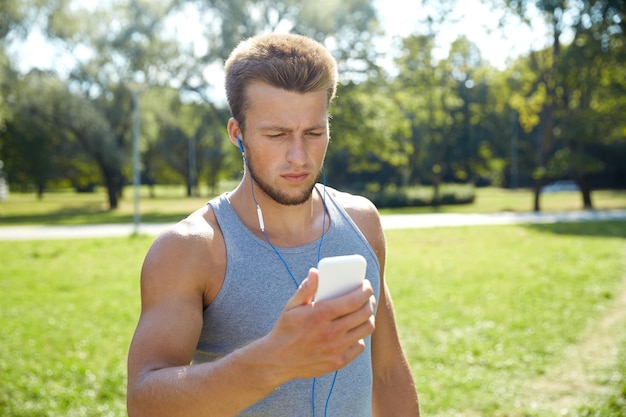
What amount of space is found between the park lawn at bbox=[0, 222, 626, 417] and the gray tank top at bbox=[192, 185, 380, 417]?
11.1ft

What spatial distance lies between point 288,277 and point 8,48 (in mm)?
27836

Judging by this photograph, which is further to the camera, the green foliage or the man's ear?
the green foliage

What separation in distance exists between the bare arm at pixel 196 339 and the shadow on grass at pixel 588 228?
636 inches

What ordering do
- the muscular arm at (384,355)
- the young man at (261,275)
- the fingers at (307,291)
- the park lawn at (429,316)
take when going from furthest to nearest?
the park lawn at (429,316) < the muscular arm at (384,355) < the young man at (261,275) < the fingers at (307,291)

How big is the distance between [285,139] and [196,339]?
1.96 ft

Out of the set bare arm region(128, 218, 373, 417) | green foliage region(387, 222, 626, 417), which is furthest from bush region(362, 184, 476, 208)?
bare arm region(128, 218, 373, 417)

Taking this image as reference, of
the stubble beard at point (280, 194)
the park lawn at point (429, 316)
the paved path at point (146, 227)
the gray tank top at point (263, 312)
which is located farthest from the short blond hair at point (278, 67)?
the paved path at point (146, 227)

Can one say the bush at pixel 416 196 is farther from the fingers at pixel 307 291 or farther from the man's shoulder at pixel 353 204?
the fingers at pixel 307 291

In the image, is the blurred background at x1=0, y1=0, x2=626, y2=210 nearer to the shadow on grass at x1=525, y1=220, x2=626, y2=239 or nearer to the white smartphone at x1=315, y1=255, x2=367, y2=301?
the shadow on grass at x1=525, y1=220, x2=626, y2=239

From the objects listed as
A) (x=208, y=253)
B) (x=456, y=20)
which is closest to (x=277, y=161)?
(x=208, y=253)

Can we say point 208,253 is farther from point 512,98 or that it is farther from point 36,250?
point 512,98

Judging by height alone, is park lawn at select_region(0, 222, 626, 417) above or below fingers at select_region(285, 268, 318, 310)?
below

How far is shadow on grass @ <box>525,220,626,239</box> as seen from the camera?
52.9 ft

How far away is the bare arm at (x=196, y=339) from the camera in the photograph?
111 centimetres
